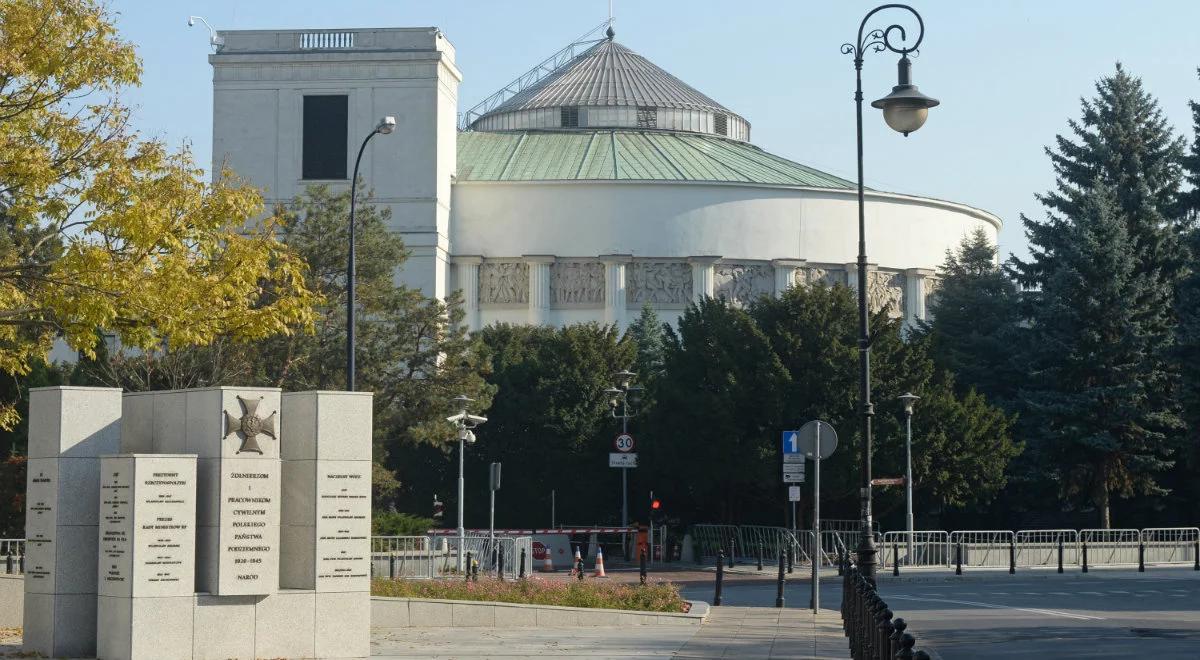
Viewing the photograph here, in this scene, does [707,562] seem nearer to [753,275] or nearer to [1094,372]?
[1094,372]

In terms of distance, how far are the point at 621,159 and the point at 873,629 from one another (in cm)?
7946

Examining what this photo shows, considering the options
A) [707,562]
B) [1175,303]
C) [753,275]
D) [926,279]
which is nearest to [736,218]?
[753,275]

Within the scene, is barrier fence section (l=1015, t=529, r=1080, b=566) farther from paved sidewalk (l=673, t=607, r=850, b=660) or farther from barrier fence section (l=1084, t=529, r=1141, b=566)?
paved sidewalk (l=673, t=607, r=850, b=660)

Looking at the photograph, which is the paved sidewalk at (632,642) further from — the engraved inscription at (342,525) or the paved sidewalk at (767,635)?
the engraved inscription at (342,525)

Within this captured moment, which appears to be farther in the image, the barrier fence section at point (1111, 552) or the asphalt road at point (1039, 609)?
the barrier fence section at point (1111, 552)

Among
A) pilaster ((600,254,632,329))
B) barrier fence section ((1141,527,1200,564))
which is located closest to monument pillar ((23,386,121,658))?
barrier fence section ((1141,527,1200,564))

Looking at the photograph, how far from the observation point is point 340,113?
8131 centimetres

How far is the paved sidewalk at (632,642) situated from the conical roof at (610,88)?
81.7 metres

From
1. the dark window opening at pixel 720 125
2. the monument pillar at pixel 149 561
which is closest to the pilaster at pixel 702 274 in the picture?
the dark window opening at pixel 720 125

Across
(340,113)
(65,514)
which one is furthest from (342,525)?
(340,113)

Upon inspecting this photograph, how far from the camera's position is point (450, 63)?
8375cm

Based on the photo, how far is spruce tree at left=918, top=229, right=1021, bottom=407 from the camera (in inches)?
2452

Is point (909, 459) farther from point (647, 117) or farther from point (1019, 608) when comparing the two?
point (647, 117)

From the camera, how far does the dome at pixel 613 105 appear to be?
105 metres
